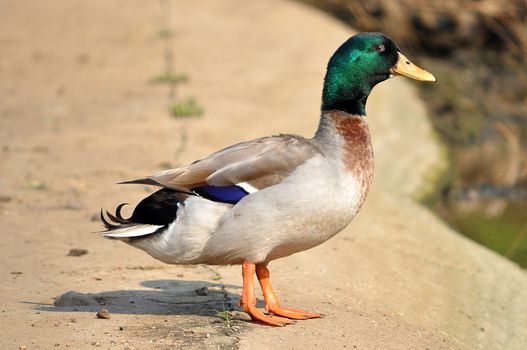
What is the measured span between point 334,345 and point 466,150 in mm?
8399

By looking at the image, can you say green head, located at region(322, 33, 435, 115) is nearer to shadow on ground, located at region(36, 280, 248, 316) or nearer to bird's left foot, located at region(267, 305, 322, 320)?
bird's left foot, located at region(267, 305, 322, 320)

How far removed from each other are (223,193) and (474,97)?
10769 mm

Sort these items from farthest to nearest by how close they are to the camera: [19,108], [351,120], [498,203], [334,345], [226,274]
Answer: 1. [19,108]
2. [498,203]
3. [226,274]
4. [351,120]
5. [334,345]

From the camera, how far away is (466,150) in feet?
44.5

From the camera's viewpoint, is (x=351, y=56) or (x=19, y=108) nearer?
(x=351, y=56)

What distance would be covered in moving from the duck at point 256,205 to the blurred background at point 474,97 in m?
3.82

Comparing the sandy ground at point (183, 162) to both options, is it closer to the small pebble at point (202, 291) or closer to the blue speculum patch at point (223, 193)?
the small pebble at point (202, 291)

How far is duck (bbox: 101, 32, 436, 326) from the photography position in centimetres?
564

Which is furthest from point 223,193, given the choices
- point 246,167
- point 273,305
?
point 273,305

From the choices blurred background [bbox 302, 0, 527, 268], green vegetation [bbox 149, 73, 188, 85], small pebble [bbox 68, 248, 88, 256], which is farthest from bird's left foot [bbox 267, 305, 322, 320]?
green vegetation [bbox 149, 73, 188, 85]

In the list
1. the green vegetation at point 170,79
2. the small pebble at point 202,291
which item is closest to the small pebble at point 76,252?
the small pebble at point 202,291

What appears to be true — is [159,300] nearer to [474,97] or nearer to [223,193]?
[223,193]

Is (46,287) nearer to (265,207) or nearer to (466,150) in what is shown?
(265,207)

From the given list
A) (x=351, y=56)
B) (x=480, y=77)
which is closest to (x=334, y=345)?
(x=351, y=56)
